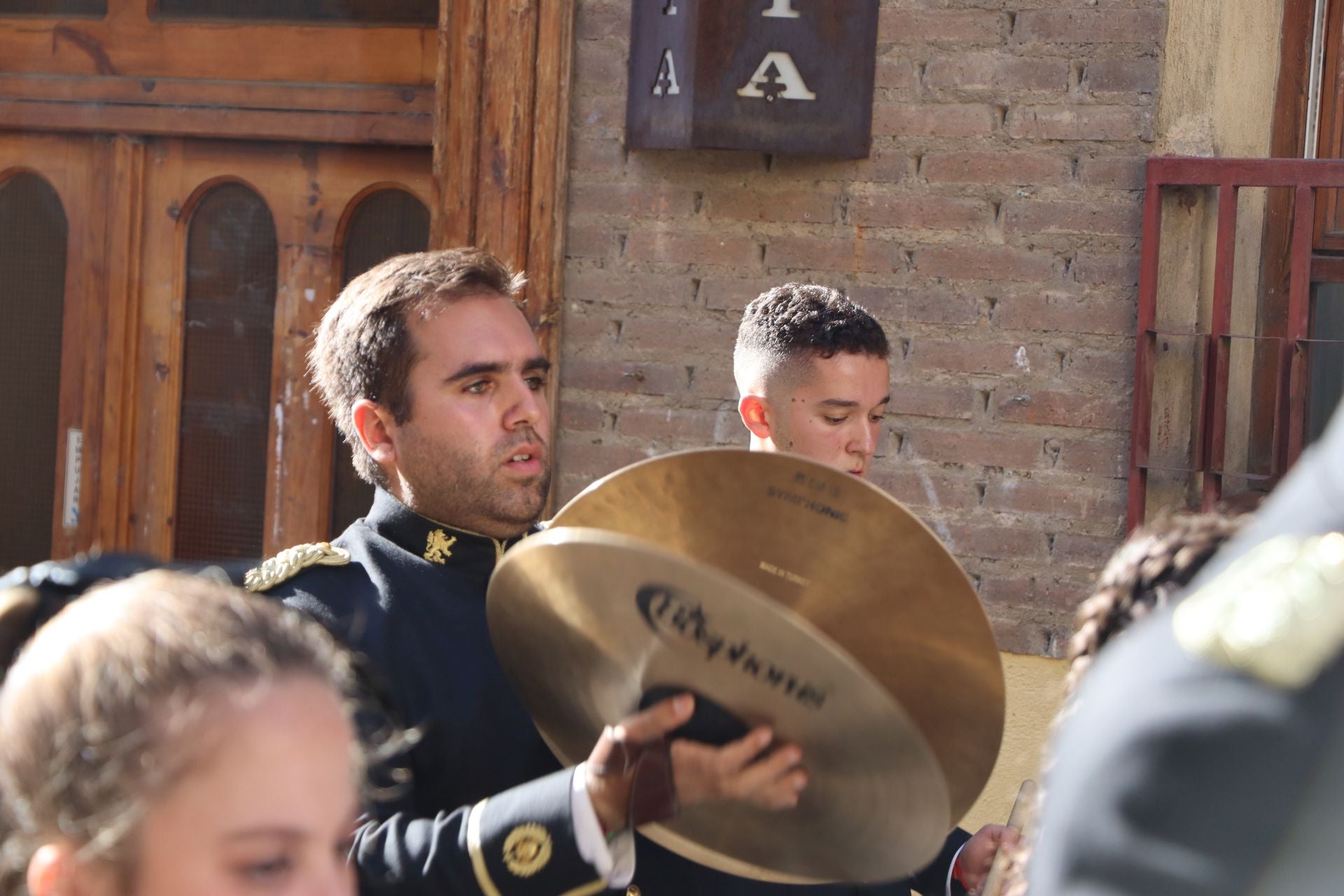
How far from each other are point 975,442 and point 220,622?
7.80 ft

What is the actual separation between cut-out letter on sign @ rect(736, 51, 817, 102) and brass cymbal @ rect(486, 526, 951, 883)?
2.05 m

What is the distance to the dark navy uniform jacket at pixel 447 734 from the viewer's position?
62.7 inches

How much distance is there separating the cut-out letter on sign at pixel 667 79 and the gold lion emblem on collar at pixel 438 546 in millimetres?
1670

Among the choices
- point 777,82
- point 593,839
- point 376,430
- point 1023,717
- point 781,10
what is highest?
point 781,10

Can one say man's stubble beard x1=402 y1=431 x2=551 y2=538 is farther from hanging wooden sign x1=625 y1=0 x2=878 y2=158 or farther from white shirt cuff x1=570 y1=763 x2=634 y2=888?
hanging wooden sign x1=625 y1=0 x2=878 y2=158

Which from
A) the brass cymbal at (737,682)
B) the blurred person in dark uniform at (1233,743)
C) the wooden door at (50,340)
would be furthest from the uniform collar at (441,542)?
the wooden door at (50,340)

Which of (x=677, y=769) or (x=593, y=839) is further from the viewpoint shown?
(x=593, y=839)

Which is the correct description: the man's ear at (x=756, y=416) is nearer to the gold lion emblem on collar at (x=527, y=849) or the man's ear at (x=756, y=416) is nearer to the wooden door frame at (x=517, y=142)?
the wooden door frame at (x=517, y=142)

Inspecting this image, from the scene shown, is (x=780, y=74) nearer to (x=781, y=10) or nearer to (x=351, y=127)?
(x=781, y=10)

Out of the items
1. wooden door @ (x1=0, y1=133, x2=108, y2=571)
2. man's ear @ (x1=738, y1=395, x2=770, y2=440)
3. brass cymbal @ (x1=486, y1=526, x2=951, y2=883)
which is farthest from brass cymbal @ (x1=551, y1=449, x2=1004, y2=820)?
wooden door @ (x1=0, y1=133, x2=108, y2=571)

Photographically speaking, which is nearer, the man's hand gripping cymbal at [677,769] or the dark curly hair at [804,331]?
the man's hand gripping cymbal at [677,769]

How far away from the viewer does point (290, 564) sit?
1.94 meters

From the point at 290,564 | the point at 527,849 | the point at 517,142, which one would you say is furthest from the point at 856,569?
the point at 517,142

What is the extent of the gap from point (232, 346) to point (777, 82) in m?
1.61
